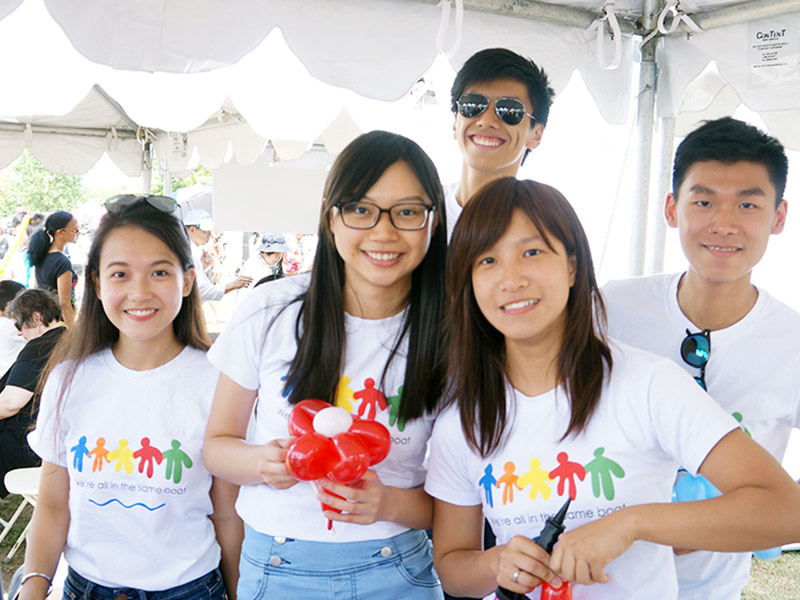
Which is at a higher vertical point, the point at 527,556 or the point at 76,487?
the point at 527,556

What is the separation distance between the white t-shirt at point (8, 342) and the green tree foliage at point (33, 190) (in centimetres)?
3681

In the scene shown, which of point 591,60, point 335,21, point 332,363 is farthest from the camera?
point 591,60

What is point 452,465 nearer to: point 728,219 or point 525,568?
point 525,568

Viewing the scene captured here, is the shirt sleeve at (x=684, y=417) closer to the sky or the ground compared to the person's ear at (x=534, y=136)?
closer to the ground

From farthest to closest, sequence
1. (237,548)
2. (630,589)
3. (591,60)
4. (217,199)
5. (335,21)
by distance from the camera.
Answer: (217,199) < (591,60) < (335,21) < (237,548) < (630,589)

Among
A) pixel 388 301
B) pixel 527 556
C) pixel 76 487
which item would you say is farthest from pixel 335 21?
pixel 527 556

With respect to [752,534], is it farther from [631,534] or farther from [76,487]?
[76,487]

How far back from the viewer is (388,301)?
1.67 metres

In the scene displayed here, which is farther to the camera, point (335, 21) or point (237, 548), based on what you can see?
point (335, 21)

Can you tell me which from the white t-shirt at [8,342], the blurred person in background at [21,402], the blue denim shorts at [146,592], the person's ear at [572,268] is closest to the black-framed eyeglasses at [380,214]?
the person's ear at [572,268]

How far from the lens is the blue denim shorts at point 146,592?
5.69ft

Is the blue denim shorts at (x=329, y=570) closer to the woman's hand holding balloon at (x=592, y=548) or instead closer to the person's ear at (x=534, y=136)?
the woman's hand holding balloon at (x=592, y=548)

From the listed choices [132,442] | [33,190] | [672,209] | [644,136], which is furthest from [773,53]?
[33,190]

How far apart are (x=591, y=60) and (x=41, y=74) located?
3591mm
